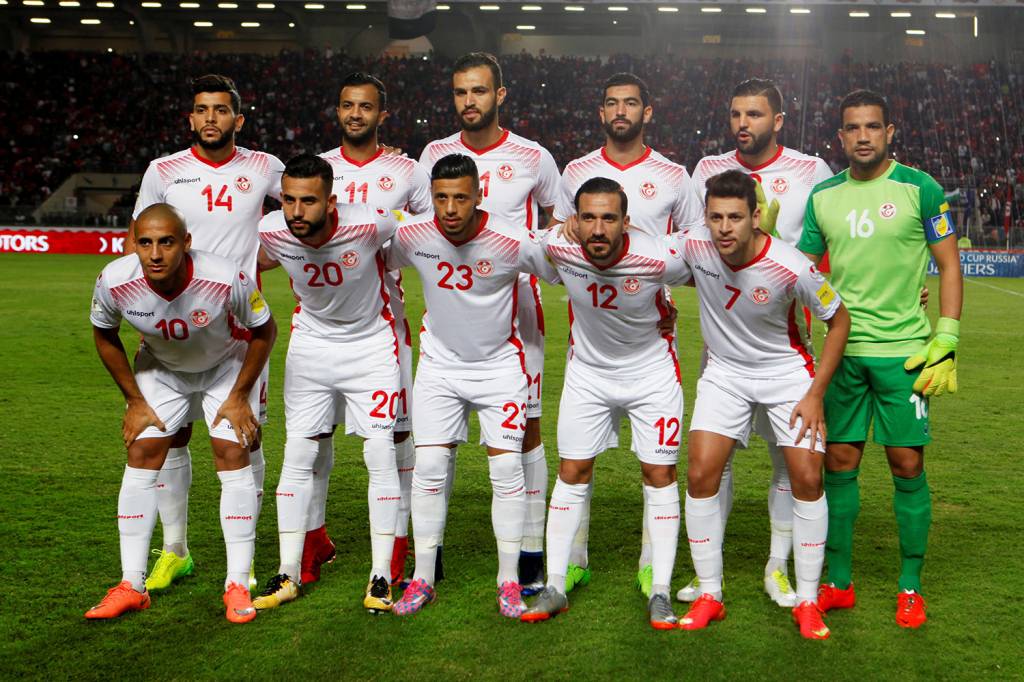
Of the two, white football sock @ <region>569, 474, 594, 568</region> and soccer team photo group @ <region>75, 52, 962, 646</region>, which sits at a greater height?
soccer team photo group @ <region>75, 52, 962, 646</region>

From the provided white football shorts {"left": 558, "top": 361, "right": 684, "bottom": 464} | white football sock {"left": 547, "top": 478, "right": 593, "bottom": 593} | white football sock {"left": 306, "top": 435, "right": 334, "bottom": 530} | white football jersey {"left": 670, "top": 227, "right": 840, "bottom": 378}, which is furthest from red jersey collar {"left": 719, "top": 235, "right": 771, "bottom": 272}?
white football sock {"left": 306, "top": 435, "right": 334, "bottom": 530}

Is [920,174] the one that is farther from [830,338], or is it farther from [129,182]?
[129,182]

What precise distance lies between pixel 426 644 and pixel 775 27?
36586mm

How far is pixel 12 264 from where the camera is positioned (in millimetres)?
22359

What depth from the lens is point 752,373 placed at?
14.6 ft

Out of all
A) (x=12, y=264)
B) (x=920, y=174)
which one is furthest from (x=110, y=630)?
(x=12, y=264)

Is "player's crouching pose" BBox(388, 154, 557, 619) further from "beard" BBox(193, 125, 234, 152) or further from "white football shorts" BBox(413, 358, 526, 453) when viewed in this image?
"beard" BBox(193, 125, 234, 152)

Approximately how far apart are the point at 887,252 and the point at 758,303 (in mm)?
642

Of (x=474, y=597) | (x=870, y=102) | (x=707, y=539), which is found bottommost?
(x=474, y=597)

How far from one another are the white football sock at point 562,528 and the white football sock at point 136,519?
70.1 inches

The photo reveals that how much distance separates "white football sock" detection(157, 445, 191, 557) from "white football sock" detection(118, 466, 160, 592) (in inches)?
15.1

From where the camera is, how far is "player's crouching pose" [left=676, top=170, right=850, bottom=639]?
4258 mm

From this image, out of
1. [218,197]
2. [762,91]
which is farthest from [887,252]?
[218,197]

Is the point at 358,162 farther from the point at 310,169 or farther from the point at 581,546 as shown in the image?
the point at 581,546
